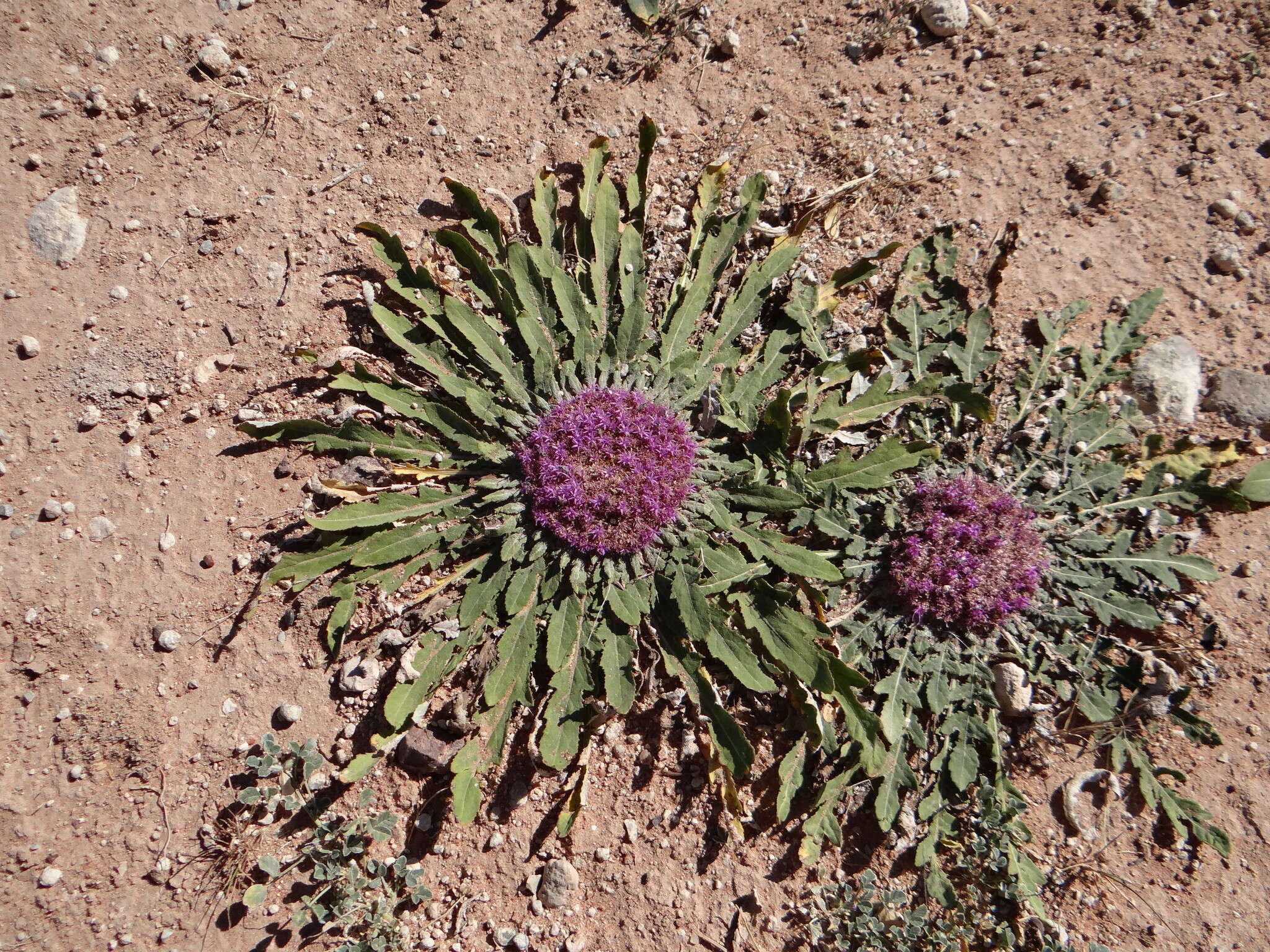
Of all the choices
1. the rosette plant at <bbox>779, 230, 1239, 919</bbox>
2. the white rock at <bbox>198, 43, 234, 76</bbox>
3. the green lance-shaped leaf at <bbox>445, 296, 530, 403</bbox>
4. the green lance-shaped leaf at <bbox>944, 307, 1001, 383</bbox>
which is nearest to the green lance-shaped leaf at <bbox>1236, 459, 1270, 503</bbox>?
the rosette plant at <bbox>779, 230, 1239, 919</bbox>

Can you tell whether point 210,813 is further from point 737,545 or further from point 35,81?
point 35,81

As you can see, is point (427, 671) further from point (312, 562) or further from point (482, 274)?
point (482, 274)

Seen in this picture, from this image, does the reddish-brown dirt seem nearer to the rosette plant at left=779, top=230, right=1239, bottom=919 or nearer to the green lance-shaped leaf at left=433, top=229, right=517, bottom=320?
the rosette plant at left=779, top=230, right=1239, bottom=919

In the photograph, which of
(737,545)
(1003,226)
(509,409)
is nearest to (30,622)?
(509,409)

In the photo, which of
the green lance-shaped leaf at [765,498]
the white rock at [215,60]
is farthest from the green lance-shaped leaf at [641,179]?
the white rock at [215,60]

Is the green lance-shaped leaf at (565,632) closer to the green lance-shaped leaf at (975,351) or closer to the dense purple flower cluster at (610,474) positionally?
the dense purple flower cluster at (610,474)

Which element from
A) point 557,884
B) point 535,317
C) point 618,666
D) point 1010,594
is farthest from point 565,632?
point 1010,594
